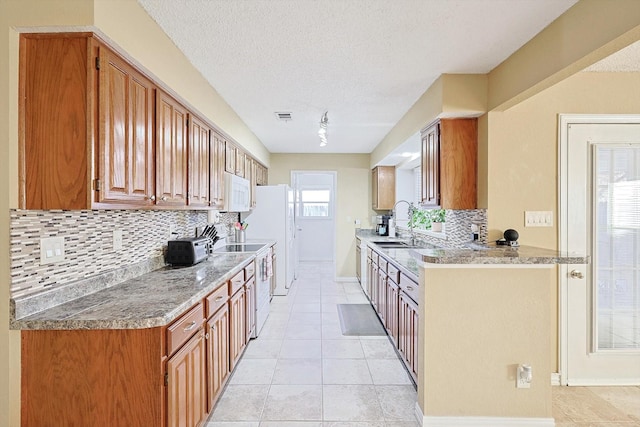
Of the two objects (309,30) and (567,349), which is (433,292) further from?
(309,30)

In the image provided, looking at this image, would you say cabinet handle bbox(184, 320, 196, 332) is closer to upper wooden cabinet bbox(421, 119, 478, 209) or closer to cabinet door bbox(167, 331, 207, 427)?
cabinet door bbox(167, 331, 207, 427)

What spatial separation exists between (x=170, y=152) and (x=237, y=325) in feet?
4.87

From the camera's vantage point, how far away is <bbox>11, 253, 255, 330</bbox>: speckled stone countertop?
4.56 feet

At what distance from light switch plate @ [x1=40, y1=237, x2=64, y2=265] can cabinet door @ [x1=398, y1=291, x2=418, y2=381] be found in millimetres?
2218

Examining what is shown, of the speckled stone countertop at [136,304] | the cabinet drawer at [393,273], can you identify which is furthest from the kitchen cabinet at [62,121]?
the cabinet drawer at [393,273]

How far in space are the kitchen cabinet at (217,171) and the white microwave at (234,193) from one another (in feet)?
0.20

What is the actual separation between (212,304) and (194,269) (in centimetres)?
50

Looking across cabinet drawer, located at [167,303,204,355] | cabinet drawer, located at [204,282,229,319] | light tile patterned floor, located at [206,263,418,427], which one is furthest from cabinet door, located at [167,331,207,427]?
light tile patterned floor, located at [206,263,418,427]

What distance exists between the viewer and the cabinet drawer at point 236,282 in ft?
8.46

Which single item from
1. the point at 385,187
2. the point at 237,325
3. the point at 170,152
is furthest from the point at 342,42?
the point at 385,187

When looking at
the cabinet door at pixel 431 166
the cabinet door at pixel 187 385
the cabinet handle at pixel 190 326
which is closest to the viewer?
the cabinet door at pixel 187 385

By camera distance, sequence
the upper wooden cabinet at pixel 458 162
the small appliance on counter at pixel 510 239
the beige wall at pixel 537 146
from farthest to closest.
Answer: the upper wooden cabinet at pixel 458 162 → the beige wall at pixel 537 146 → the small appliance on counter at pixel 510 239

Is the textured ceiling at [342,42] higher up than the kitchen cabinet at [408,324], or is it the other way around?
the textured ceiling at [342,42]

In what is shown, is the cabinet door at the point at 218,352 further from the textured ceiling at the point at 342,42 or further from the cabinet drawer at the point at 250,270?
the textured ceiling at the point at 342,42
